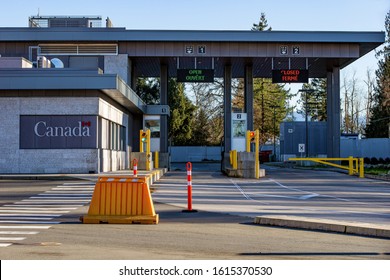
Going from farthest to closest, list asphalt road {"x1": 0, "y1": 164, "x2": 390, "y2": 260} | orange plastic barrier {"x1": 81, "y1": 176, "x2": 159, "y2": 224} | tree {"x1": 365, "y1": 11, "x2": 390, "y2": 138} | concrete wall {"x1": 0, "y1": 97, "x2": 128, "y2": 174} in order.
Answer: tree {"x1": 365, "y1": 11, "x2": 390, "y2": 138} → concrete wall {"x1": 0, "y1": 97, "x2": 128, "y2": 174} → orange plastic barrier {"x1": 81, "y1": 176, "x2": 159, "y2": 224} → asphalt road {"x1": 0, "y1": 164, "x2": 390, "y2": 260}

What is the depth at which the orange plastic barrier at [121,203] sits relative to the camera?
14.0m

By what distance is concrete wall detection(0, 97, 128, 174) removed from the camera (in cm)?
3158

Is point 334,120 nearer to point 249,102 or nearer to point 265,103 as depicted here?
point 249,102

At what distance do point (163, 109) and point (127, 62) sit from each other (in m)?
4.97

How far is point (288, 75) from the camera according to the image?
42.7 metres

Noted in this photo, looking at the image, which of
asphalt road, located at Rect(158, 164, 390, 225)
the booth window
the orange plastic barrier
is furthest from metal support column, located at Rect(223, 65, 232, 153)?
the orange plastic barrier

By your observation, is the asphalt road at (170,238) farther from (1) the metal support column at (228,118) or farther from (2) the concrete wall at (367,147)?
(2) the concrete wall at (367,147)

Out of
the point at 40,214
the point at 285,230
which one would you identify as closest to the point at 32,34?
the point at 40,214

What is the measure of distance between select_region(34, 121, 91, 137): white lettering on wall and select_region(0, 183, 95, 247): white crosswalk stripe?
641 centimetres

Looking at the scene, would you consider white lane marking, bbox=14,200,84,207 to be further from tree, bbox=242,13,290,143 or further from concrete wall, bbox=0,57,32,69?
tree, bbox=242,13,290,143

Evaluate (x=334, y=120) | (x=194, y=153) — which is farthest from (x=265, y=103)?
(x=334, y=120)

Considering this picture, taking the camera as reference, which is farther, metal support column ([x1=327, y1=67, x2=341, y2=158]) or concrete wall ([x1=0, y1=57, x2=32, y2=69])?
metal support column ([x1=327, y1=67, x2=341, y2=158])

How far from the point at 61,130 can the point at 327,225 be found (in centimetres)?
2131
